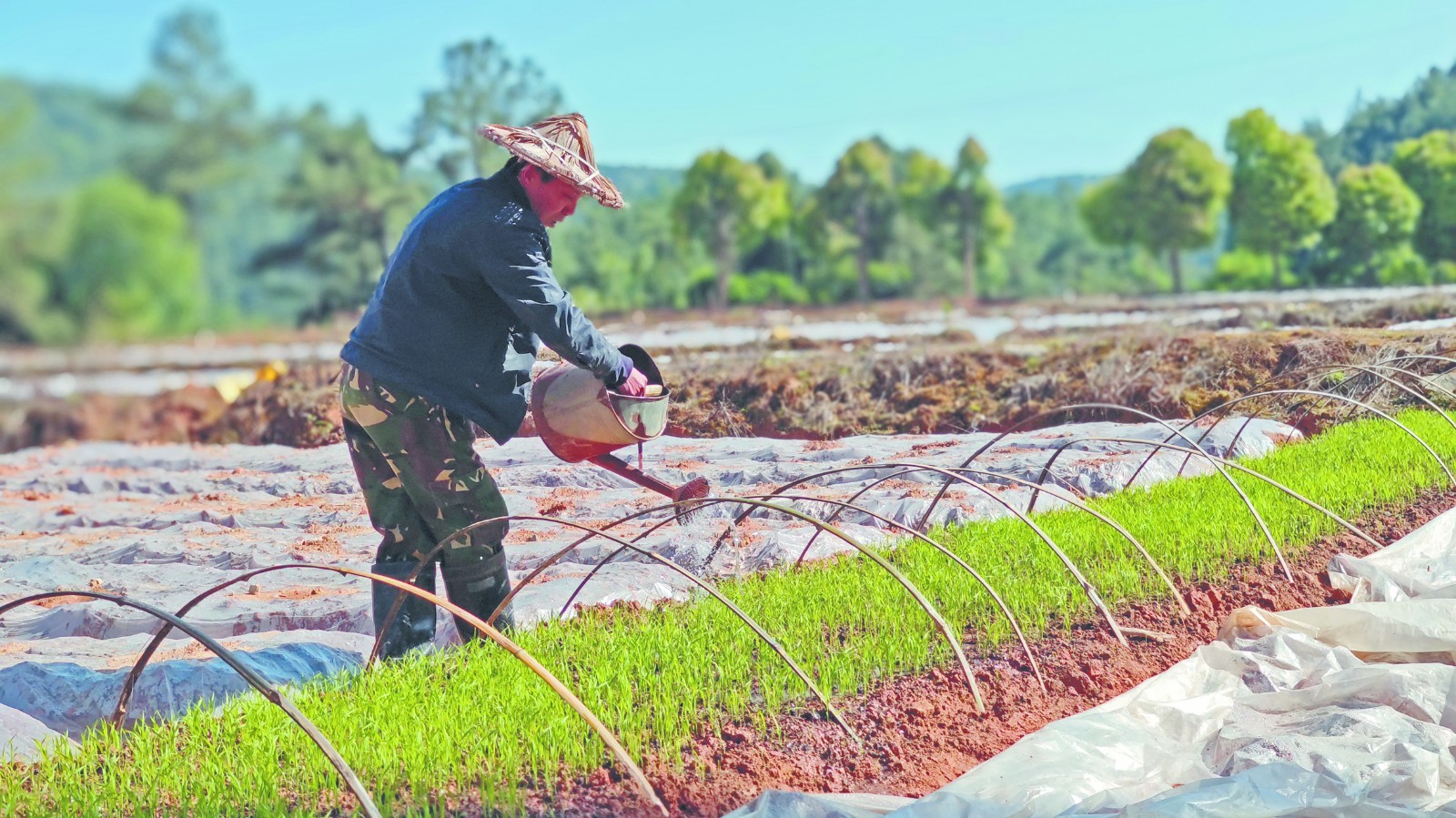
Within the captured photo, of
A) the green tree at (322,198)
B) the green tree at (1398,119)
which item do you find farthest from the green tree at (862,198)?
the green tree at (322,198)

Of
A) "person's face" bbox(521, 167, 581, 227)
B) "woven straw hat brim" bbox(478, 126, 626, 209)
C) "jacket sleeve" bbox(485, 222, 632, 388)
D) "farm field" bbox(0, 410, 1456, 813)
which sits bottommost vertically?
"farm field" bbox(0, 410, 1456, 813)

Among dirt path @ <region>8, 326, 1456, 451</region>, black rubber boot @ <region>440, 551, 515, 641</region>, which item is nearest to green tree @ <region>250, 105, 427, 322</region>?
black rubber boot @ <region>440, 551, 515, 641</region>

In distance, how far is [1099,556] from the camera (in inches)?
174

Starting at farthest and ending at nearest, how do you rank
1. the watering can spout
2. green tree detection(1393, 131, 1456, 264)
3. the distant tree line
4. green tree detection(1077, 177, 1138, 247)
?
green tree detection(1077, 177, 1138, 247)
the distant tree line
green tree detection(1393, 131, 1456, 264)
the watering can spout

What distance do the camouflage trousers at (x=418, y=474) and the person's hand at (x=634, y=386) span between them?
51cm

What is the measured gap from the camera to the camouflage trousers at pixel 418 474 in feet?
Result: 12.0

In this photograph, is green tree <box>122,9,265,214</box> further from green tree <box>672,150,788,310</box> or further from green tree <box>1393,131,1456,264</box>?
green tree <box>672,150,788,310</box>

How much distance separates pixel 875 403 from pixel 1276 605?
3.15m

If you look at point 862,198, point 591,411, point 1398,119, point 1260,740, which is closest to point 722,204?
point 862,198

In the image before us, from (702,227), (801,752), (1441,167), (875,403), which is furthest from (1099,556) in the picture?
(702,227)

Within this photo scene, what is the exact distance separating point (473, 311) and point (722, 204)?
3048cm

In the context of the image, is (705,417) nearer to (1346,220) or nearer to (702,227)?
(1346,220)

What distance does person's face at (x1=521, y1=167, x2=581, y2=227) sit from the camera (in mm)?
3617

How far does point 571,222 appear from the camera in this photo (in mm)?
36875
